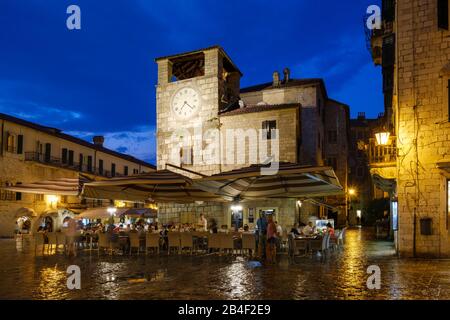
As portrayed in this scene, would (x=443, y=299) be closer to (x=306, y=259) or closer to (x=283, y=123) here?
(x=306, y=259)

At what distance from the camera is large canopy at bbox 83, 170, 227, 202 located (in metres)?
12.6

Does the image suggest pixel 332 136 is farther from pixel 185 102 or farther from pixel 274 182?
pixel 274 182

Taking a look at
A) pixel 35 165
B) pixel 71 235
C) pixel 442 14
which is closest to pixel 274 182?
pixel 71 235

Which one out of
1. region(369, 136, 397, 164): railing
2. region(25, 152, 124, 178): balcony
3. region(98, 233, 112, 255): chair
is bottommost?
region(98, 233, 112, 255): chair

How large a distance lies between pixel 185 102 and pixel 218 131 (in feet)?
10.1

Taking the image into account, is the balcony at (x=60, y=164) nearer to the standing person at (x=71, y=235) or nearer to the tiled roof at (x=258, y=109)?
the tiled roof at (x=258, y=109)

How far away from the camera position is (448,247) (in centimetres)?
1350

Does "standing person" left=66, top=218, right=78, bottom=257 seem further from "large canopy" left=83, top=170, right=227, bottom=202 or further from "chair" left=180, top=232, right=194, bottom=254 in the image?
"chair" left=180, top=232, right=194, bottom=254

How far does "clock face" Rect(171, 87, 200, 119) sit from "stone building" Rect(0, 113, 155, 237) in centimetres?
974

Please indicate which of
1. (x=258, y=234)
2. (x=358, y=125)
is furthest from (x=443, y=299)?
(x=358, y=125)

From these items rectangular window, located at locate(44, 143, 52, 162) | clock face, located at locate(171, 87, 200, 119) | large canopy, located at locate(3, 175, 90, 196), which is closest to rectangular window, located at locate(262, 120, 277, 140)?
clock face, located at locate(171, 87, 200, 119)

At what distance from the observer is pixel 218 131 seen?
87.6ft

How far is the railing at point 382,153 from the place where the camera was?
1717 centimetres

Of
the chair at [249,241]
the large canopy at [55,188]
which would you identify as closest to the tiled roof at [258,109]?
the large canopy at [55,188]
